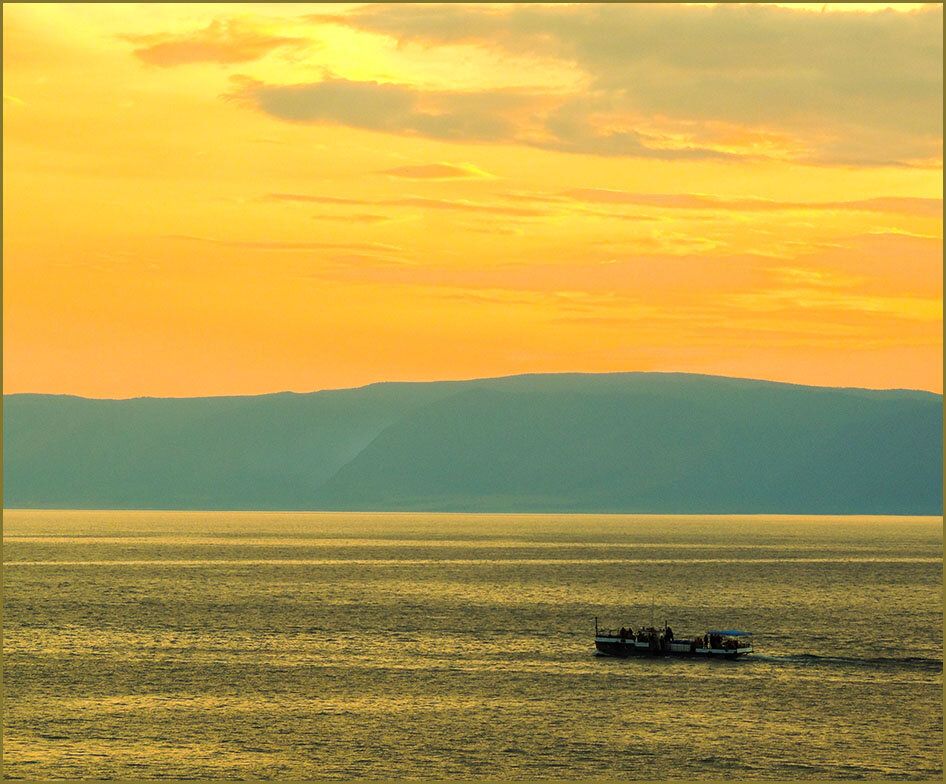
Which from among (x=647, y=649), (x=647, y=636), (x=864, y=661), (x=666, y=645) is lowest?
(x=864, y=661)

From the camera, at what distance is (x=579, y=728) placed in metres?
92.8

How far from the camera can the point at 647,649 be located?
417 ft

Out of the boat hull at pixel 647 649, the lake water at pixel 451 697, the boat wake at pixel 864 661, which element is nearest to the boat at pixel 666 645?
the boat hull at pixel 647 649

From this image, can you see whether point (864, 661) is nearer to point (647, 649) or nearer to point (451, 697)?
point (647, 649)

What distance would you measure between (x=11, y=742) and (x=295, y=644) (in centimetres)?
4561

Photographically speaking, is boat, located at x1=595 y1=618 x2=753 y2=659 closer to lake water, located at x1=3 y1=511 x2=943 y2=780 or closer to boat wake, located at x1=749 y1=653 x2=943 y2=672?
Answer: lake water, located at x1=3 y1=511 x2=943 y2=780

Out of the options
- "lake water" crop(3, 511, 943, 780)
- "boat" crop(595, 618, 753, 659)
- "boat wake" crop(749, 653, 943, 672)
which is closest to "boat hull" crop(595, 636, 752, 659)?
"boat" crop(595, 618, 753, 659)

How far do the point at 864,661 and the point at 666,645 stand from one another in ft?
58.3

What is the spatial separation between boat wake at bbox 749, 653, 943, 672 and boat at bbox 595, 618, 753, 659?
8.01 ft

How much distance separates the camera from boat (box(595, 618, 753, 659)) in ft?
411

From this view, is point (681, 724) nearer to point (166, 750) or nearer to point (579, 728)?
point (579, 728)

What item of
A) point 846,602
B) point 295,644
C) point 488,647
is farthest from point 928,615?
point 295,644

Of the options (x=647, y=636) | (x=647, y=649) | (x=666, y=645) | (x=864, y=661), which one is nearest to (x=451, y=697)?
(x=647, y=649)

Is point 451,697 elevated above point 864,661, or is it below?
above
